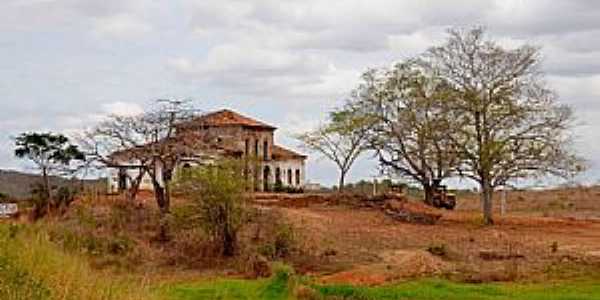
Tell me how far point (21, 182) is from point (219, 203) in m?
29.6

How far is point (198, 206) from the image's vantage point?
36.5 meters

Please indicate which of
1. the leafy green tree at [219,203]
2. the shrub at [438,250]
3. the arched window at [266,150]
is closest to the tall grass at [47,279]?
the leafy green tree at [219,203]

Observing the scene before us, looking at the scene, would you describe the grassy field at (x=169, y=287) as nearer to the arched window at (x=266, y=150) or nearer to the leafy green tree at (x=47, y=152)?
the leafy green tree at (x=47, y=152)

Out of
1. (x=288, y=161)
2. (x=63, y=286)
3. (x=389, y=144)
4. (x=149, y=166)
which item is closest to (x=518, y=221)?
(x=389, y=144)

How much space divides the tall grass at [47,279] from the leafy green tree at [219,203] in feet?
53.6

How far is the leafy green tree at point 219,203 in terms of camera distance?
3591cm

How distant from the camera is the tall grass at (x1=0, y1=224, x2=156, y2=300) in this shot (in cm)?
1370

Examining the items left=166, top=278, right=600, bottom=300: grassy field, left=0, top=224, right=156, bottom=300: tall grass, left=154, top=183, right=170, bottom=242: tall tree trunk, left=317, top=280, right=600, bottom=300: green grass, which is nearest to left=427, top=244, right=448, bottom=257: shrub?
left=317, top=280, right=600, bottom=300: green grass

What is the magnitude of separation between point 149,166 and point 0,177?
21.2 meters

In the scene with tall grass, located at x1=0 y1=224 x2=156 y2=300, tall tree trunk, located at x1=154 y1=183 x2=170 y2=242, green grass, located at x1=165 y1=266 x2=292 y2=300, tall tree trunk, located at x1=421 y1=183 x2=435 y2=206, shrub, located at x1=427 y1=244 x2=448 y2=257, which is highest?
tall tree trunk, located at x1=421 y1=183 x2=435 y2=206

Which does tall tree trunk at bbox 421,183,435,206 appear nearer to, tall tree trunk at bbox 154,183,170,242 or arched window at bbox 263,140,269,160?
tall tree trunk at bbox 154,183,170,242

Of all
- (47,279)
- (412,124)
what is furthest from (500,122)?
(47,279)

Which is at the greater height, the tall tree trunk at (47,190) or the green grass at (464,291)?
the tall tree trunk at (47,190)

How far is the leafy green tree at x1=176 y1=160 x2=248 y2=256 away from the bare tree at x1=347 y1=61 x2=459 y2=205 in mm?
19186
